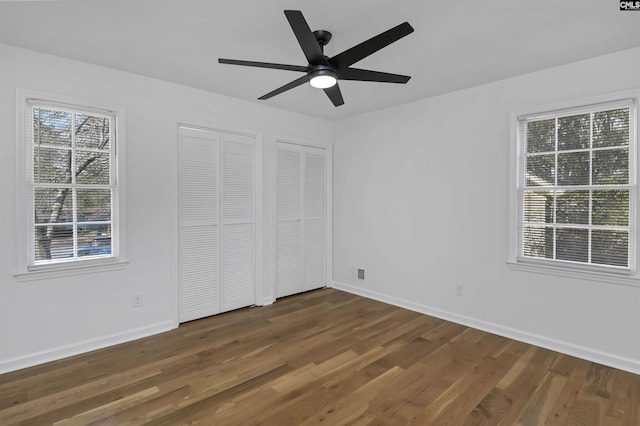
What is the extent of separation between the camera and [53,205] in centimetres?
292

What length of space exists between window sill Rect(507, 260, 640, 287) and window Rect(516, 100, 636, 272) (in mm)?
54

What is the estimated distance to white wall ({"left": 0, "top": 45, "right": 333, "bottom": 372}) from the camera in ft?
8.86

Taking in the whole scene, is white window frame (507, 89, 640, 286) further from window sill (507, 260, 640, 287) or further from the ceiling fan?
the ceiling fan

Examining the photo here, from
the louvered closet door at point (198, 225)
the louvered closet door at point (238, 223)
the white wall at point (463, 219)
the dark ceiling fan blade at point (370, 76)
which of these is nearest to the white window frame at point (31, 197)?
the louvered closet door at point (198, 225)

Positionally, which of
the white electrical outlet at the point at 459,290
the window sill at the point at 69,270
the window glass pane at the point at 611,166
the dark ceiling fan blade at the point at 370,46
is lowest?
Answer: the white electrical outlet at the point at 459,290

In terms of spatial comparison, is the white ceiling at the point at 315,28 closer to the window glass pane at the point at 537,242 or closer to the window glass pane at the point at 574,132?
the window glass pane at the point at 574,132

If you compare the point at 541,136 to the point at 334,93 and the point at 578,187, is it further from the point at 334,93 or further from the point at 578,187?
the point at 334,93

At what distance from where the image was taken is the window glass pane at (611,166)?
2.81m

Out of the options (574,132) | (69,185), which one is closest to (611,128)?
(574,132)

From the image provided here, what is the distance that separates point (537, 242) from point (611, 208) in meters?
0.64

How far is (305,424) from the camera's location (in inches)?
82.3

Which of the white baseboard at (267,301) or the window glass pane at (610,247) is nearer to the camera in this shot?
the window glass pane at (610,247)

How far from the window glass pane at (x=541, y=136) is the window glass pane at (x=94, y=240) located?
13.7 ft

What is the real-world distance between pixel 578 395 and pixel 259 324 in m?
2.84
